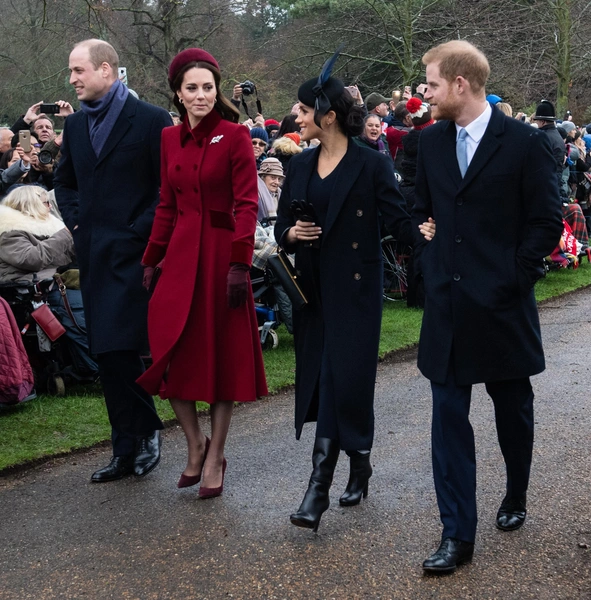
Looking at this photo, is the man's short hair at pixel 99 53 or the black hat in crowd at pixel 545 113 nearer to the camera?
the man's short hair at pixel 99 53

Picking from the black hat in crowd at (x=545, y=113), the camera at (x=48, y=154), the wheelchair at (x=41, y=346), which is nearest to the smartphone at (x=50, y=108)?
the camera at (x=48, y=154)

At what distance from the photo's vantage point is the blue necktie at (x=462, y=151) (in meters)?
4.19

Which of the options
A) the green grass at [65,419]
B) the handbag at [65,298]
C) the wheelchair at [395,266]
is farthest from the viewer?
the wheelchair at [395,266]

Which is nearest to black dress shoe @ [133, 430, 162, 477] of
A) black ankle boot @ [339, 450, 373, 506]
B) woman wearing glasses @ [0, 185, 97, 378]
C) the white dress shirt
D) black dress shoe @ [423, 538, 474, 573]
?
black ankle boot @ [339, 450, 373, 506]

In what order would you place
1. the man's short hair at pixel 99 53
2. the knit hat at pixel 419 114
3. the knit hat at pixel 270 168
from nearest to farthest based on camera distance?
the man's short hair at pixel 99 53, the knit hat at pixel 270 168, the knit hat at pixel 419 114

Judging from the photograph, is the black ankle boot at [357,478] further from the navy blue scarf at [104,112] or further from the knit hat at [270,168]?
the knit hat at [270,168]

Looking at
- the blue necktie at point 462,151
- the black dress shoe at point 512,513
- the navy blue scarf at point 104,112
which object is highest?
the navy blue scarf at point 104,112

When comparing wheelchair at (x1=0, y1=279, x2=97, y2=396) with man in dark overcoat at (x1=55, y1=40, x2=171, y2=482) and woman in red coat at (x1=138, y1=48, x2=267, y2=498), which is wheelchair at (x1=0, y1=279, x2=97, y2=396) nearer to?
man in dark overcoat at (x1=55, y1=40, x2=171, y2=482)

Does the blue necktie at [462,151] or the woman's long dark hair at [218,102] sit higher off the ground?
the woman's long dark hair at [218,102]

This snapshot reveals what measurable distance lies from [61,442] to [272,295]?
10.9 ft

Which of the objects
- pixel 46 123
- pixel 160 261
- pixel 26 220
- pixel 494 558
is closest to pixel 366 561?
pixel 494 558

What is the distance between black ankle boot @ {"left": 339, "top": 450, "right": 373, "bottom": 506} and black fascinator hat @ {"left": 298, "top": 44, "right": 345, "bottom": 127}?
1555 millimetres

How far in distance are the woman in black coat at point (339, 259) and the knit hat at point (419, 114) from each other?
19.9 feet

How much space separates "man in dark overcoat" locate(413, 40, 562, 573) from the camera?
409 cm
